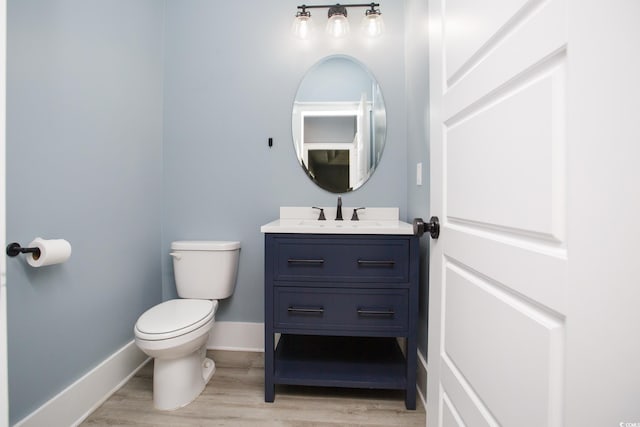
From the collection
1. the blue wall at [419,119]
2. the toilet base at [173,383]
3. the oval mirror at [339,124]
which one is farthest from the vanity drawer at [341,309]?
the oval mirror at [339,124]

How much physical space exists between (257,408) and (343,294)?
0.71 metres

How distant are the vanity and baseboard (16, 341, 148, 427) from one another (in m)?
0.85

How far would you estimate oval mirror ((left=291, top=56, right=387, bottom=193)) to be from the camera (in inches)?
79.4

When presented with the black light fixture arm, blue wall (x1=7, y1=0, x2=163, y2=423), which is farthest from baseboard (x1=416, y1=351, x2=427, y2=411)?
the black light fixture arm

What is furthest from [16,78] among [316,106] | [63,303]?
[316,106]

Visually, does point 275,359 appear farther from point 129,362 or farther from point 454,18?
point 454,18

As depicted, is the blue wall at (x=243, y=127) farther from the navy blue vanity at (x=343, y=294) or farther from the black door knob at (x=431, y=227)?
the black door knob at (x=431, y=227)

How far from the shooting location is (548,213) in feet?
1.45

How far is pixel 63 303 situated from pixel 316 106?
68.4 inches

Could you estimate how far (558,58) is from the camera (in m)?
0.42

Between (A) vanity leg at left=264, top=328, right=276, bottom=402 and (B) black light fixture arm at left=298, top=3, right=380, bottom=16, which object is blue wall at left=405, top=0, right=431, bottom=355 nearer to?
(B) black light fixture arm at left=298, top=3, right=380, bottom=16

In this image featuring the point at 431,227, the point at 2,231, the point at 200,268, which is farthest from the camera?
the point at 200,268

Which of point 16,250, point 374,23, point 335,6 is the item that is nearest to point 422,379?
point 16,250

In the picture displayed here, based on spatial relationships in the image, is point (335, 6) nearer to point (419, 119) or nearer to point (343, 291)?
point (419, 119)
